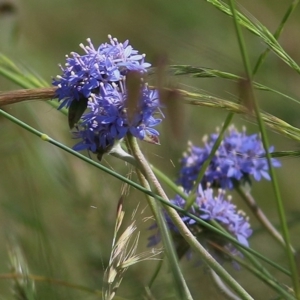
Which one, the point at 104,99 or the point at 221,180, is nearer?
the point at 104,99

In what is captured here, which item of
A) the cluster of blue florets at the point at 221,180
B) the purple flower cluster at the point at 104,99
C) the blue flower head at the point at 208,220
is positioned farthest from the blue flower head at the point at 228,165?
the purple flower cluster at the point at 104,99

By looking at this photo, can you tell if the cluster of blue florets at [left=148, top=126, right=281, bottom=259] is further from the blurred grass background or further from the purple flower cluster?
the purple flower cluster

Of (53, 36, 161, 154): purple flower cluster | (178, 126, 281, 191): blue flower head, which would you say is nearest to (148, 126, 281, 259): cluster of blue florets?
(178, 126, 281, 191): blue flower head

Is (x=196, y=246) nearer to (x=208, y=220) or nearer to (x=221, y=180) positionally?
(x=208, y=220)

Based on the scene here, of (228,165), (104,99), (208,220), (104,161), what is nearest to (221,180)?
(228,165)

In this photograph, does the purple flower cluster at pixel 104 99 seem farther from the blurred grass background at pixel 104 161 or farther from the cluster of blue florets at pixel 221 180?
the cluster of blue florets at pixel 221 180

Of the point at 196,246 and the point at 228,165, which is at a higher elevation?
the point at 228,165

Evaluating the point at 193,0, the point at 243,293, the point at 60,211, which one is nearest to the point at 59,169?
the point at 60,211
